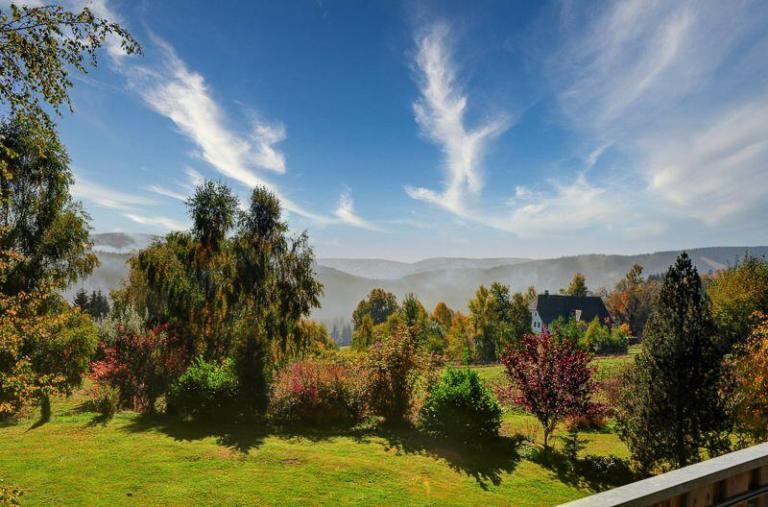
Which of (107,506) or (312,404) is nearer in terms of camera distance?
(107,506)

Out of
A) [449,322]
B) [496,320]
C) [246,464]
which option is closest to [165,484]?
[246,464]

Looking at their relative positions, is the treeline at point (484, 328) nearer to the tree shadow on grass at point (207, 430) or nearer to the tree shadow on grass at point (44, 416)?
the tree shadow on grass at point (207, 430)

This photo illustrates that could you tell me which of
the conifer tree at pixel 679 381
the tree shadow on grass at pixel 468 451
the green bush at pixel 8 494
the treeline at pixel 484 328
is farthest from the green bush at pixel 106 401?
the treeline at pixel 484 328

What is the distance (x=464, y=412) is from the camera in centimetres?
1349

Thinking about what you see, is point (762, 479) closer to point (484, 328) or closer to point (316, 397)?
point (316, 397)

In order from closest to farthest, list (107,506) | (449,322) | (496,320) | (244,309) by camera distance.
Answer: (107,506)
(244,309)
(496,320)
(449,322)

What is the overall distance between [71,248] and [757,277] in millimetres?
52479

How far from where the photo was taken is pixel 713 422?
967 cm

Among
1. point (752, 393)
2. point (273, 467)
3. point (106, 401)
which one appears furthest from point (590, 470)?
point (106, 401)

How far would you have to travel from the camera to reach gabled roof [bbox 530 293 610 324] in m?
66.5

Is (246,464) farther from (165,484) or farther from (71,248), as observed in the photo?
(71,248)

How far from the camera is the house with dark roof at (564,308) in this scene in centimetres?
6638

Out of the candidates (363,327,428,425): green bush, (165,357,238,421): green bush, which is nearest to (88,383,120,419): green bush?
(165,357,238,421): green bush

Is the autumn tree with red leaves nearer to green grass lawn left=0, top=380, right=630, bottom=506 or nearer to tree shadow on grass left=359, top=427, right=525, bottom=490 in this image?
tree shadow on grass left=359, top=427, right=525, bottom=490
